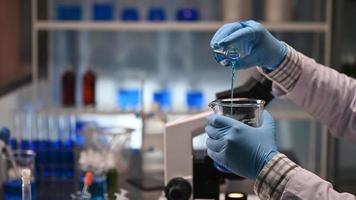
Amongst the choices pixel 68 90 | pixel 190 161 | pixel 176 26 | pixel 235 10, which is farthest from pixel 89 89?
pixel 190 161

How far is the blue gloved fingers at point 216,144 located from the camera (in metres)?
1.32

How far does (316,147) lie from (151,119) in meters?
1.50

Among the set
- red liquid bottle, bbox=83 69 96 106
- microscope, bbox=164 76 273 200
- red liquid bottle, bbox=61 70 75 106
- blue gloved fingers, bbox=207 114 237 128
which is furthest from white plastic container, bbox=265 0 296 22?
blue gloved fingers, bbox=207 114 237 128

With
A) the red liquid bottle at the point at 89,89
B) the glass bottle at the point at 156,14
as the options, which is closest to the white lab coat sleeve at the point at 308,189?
the glass bottle at the point at 156,14

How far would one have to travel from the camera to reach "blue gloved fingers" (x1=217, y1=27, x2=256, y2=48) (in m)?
1.54

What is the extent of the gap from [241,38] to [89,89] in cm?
164

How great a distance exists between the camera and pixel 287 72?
1.83 meters

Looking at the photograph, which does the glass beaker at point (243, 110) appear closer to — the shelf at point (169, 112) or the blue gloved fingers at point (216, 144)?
the blue gloved fingers at point (216, 144)

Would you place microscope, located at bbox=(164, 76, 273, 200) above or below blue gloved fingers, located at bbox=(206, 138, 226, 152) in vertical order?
below

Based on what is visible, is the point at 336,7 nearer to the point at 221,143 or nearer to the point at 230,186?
the point at 230,186

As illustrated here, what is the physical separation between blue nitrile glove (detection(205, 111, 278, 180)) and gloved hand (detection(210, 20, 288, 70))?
0.28 meters

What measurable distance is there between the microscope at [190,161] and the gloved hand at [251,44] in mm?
71

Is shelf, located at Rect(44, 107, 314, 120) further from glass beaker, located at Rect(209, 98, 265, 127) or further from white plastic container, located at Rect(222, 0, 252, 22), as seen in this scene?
glass beaker, located at Rect(209, 98, 265, 127)

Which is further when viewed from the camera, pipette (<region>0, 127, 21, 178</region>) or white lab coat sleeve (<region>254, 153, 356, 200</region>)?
pipette (<region>0, 127, 21, 178</region>)
